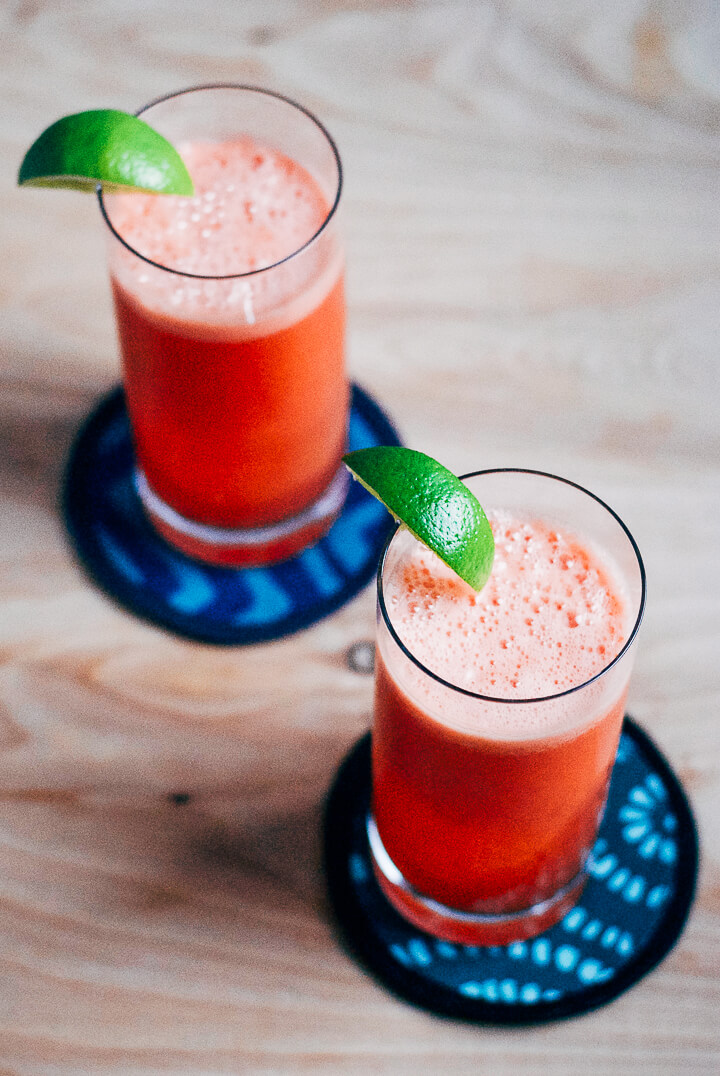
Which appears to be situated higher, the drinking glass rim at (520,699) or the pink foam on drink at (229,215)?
the pink foam on drink at (229,215)

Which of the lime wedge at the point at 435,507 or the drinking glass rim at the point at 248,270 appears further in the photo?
the drinking glass rim at the point at 248,270

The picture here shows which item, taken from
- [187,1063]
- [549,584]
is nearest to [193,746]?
→ [187,1063]

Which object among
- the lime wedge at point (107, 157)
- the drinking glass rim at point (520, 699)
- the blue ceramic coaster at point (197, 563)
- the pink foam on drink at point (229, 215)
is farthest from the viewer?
the blue ceramic coaster at point (197, 563)

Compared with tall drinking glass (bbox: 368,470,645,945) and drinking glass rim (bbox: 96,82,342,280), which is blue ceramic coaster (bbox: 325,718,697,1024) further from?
drinking glass rim (bbox: 96,82,342,280)

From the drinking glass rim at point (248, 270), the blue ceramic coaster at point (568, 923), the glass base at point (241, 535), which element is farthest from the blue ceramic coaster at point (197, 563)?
the drinking glass rim at point (248, 270)

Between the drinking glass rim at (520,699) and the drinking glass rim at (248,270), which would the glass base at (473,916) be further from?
the drinking glass rim at (248,270)
